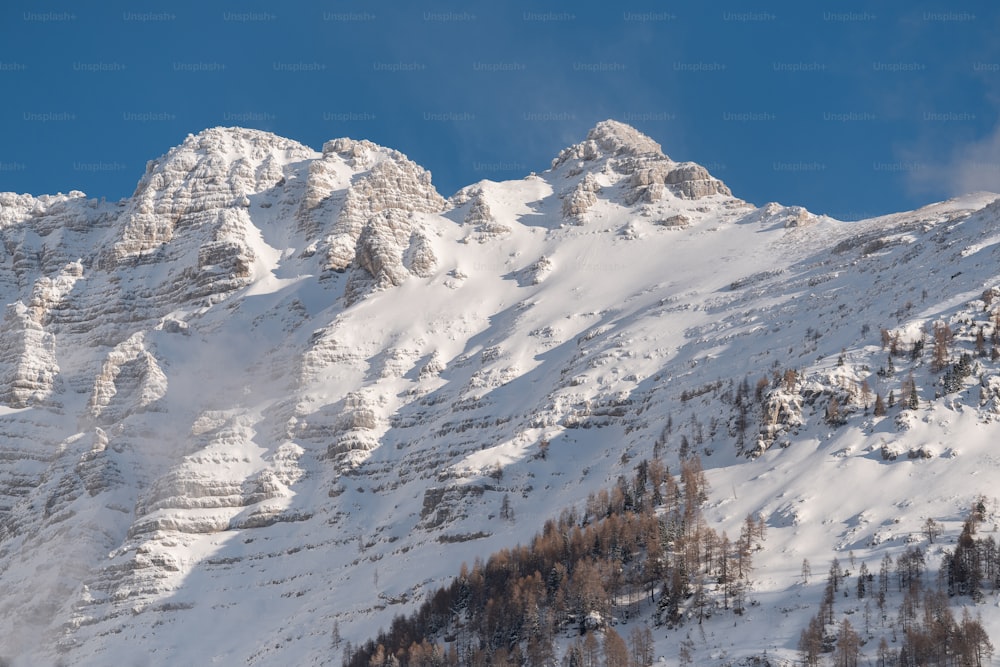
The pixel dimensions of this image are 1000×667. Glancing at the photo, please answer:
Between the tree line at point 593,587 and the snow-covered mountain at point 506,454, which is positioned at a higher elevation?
the snow-covered mountain at point 506,454

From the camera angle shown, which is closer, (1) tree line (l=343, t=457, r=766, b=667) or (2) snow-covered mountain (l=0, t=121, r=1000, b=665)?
(1) tree line (l=343, t=457, r=766, b=667)

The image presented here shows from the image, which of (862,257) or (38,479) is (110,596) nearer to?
(38,479)

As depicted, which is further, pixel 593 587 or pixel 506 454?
pixel 506 454

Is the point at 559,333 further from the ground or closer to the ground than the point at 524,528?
further from the ground

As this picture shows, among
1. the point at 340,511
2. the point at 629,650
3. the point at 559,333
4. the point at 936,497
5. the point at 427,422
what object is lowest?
the point at 629,650

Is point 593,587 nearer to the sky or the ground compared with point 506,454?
nearer to the ground

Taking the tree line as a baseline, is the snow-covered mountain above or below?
above

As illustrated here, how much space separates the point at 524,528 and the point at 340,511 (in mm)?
35672

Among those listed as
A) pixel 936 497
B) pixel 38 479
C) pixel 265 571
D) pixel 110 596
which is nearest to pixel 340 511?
pixel 265 571

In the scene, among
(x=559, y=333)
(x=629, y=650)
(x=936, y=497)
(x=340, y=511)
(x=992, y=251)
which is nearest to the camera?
(x=629, y=650)

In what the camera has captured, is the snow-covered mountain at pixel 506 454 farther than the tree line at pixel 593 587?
Yes

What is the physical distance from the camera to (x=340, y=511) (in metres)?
160

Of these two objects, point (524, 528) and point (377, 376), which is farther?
point (377, 376)

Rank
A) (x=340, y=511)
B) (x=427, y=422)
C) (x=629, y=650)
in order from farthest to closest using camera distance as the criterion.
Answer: (x=427, y=422)
(x=340, y=511)
(x=629, y=650)
